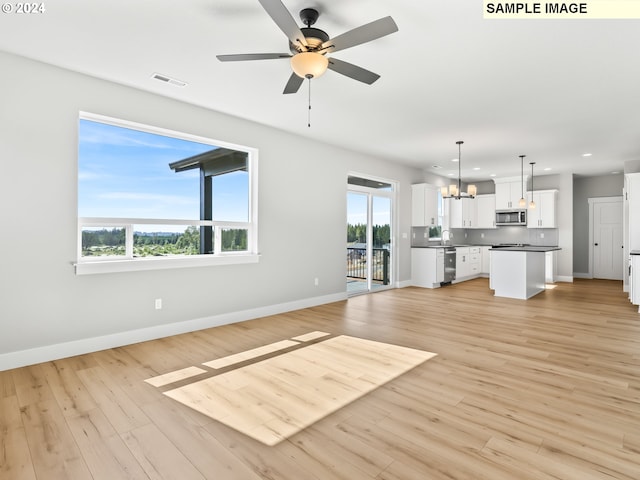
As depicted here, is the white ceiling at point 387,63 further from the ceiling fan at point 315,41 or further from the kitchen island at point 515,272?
the kitchen island at point 515,272

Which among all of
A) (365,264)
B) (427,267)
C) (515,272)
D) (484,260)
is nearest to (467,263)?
(484,260)

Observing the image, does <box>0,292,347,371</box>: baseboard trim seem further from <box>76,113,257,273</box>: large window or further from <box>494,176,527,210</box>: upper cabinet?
<box>494,176,527,210</box>: upper cabinet

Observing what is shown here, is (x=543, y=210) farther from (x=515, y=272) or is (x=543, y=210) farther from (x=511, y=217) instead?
(x=515, y=272)

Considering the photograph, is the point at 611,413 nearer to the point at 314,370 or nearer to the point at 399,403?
the point at 399,403

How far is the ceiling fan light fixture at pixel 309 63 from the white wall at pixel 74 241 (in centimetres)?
242

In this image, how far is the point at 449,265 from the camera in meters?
8.42

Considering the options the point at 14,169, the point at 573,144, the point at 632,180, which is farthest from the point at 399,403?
the point at 632,180

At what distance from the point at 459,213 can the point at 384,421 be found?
330 inches

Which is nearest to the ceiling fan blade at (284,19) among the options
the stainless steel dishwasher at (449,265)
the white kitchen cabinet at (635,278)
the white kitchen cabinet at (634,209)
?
the white kitchen cabinet at (635,278)

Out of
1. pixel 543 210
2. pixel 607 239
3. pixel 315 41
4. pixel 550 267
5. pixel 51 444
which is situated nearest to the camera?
pixel 51 444

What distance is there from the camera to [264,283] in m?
5.16

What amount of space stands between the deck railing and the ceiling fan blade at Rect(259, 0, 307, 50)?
15.7 ft

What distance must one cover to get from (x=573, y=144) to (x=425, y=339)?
4718 mm

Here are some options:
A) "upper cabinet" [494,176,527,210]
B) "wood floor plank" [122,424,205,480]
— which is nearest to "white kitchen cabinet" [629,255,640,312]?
"upper cabinet" [494,176,527,210]
